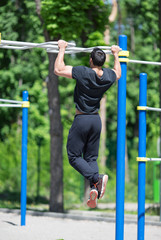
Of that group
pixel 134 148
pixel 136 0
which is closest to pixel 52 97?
pixel 136 0

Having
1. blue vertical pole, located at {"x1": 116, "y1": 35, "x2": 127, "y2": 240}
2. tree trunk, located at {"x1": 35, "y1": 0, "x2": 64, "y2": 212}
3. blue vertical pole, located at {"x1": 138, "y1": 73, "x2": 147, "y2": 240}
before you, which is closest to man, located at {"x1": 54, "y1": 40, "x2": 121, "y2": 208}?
blue vertical pole, located at {"x1": 116, "y1": 35, "x2": 127, "y2": 240}

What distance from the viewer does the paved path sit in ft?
22.3

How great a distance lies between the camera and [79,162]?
4.59 m

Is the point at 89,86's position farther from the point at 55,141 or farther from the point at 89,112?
the point at 55,141

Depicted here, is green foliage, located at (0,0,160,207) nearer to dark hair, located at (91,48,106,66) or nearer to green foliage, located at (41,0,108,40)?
green foliage, located at (41,0,108,40)

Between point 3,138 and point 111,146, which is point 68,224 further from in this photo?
point 111,146

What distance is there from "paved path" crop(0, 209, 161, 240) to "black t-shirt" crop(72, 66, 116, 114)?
2.62 metres

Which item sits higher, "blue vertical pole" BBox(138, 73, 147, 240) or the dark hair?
the dark hair

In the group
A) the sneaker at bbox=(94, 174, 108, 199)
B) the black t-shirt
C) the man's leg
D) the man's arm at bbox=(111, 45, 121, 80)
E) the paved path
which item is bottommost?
the paved path

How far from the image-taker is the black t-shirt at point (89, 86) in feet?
14.7

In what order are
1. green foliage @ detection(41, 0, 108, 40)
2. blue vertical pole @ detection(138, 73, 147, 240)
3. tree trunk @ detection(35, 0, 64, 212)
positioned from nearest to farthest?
blue vertical pole @ detection(138, 73, 147, 240) < green foliage @ detection(41, 0, 108, 40) < tree trunk @ detection(35, 0, 64, 212)

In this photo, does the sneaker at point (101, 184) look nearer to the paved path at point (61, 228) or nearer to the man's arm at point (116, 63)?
the man's arm at point (116, 63)

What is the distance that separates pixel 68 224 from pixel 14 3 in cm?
864

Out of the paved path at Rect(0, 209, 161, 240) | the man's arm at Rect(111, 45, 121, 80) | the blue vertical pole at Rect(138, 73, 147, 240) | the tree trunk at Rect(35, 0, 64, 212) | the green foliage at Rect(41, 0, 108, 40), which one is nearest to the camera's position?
the man's arm at Rect(111, 45, 121, 80)
